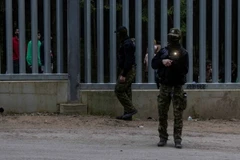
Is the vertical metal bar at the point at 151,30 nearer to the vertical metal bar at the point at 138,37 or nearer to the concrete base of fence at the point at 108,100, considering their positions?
the vertical metal bar at the point at 138,37

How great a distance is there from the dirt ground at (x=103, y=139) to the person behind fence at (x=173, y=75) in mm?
534

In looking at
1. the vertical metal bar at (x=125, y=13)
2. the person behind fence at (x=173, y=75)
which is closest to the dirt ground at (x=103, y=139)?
the person behind fence at (x=173, y=75)

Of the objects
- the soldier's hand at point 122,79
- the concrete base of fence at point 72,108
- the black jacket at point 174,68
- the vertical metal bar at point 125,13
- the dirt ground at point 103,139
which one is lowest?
the dirt ground at point 103,139

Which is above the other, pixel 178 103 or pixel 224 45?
pixel 224 45

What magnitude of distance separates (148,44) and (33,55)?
2.78 m

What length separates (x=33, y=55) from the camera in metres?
11.4

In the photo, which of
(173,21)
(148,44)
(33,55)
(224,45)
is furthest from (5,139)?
(224,45)

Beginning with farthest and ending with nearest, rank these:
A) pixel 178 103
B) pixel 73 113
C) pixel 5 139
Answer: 1. pixel 73 113
2. pixel 5 139
3. pixel 178 103

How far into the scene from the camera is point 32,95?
1133 cm

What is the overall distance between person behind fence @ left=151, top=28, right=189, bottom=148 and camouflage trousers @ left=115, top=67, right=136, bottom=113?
2.44 metres

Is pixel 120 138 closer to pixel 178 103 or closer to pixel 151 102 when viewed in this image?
pixel 178 103

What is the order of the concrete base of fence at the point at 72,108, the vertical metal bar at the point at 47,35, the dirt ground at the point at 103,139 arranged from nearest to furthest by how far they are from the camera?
1. the dirt ground at the point at 103,139
2. the concrete base of fence at the point at 72,108
3. the vertical metal bar at the point at 47,35

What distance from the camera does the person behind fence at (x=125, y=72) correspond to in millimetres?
10250

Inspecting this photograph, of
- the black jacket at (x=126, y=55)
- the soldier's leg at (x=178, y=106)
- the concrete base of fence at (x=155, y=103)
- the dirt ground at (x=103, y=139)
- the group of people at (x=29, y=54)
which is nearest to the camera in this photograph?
the dirt ground at (x=103, y=139)
